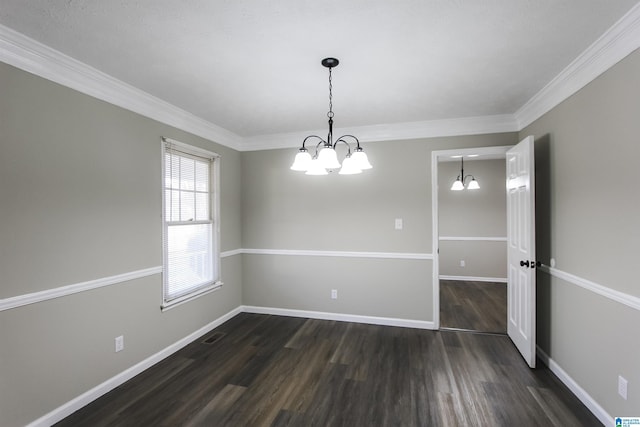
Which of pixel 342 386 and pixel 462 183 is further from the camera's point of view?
pixel 462 183

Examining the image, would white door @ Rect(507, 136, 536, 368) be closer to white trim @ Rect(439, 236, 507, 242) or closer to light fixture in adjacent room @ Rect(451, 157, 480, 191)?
light fixture in adjacent room @ Rect(451, 157, 480, 191)

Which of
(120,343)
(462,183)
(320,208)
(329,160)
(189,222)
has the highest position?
(462,183)

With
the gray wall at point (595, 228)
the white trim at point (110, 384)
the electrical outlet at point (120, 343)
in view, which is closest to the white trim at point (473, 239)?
the gray wall at point (595, 228)

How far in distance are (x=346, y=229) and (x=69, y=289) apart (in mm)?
2852

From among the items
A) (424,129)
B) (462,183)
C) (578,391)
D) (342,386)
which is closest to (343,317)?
(342,386)

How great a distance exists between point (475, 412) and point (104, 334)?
2.93 m

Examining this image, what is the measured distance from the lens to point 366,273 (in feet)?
12.8

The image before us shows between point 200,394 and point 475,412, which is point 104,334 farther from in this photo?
point 475,412

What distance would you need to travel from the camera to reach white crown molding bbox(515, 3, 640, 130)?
5.59ft

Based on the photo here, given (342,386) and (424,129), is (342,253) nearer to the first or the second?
(342,386)

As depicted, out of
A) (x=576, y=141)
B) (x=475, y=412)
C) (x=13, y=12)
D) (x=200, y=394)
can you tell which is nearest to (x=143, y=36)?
(x=13, y=12)

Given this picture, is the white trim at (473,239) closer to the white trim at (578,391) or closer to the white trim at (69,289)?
the white trim at (578,391)

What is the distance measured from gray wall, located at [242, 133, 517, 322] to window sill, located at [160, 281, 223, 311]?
639 millimetres

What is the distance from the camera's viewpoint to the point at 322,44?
192 cm
